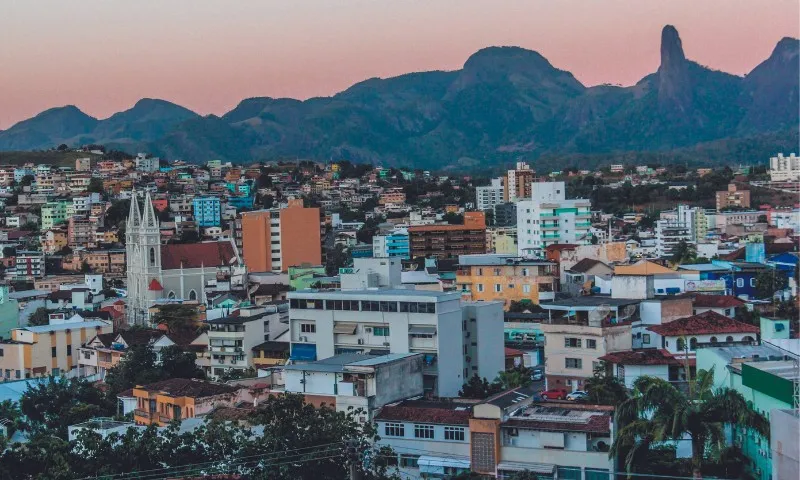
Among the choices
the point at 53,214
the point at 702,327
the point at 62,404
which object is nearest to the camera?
the point at 702,327

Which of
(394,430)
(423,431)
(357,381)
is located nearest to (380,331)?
(357,381)

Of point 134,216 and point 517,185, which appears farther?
point 517,185

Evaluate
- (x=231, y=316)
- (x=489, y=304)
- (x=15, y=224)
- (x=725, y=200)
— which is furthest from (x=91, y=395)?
(x=725, y=200)

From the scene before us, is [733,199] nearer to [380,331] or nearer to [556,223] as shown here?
[556,223]

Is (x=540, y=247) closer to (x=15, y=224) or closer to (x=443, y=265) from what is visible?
(x=443, y=265)

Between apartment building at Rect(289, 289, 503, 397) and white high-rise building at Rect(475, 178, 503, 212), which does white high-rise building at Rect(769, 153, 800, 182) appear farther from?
apartment building at Rect(289, 289, 503, 397)

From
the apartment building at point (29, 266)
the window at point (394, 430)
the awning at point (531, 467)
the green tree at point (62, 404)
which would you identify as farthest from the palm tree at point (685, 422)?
the apartment building at point (29, 266)
